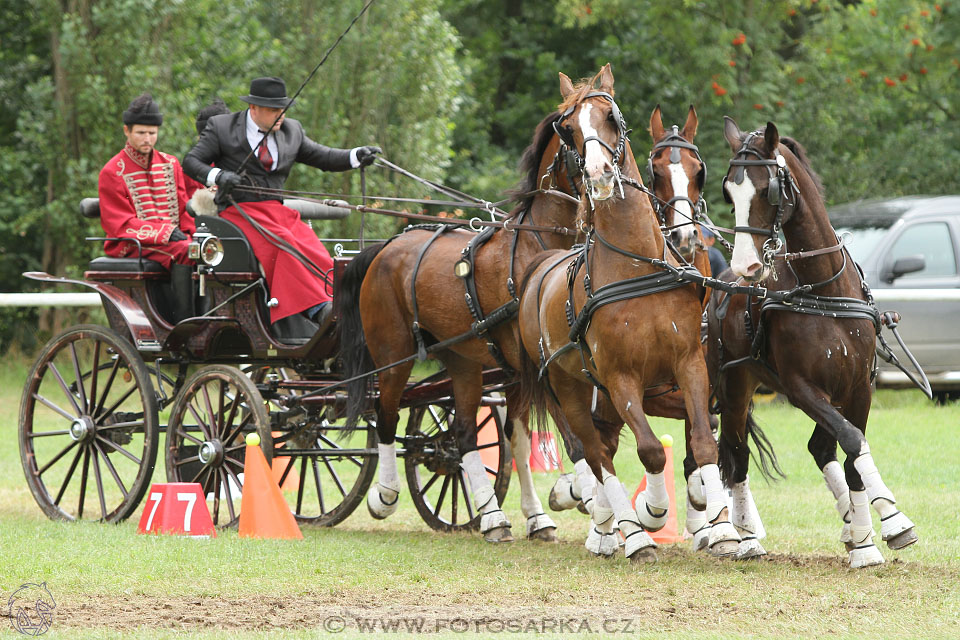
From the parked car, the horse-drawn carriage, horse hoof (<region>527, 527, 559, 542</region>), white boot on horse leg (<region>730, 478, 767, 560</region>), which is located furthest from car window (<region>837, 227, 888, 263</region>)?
white boot on horse leg (<region>730, 478, 767, 560</region>)

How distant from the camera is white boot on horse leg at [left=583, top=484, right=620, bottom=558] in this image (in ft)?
22.2

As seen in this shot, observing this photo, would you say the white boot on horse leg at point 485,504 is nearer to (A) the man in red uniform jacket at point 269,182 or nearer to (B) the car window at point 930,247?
(A) the man in red uniform jacket at point 269,182

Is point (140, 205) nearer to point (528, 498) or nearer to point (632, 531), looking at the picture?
point (528, 498)

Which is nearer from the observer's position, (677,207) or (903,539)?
(903,539)

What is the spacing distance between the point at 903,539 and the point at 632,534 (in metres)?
1.30

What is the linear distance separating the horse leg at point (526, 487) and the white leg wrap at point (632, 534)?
130cm

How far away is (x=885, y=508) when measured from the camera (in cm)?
613

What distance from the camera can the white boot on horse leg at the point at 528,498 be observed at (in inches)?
315

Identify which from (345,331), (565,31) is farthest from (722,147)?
(345,331)

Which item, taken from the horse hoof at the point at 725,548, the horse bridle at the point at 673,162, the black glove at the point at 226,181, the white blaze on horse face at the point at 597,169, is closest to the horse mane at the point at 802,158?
the horse bridle at the point at 673,162

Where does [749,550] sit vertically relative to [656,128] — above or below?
below

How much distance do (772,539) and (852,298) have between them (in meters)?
1.90

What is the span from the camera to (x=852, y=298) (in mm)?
6379

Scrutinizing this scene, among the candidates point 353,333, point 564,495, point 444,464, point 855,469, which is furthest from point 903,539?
point 353,333
